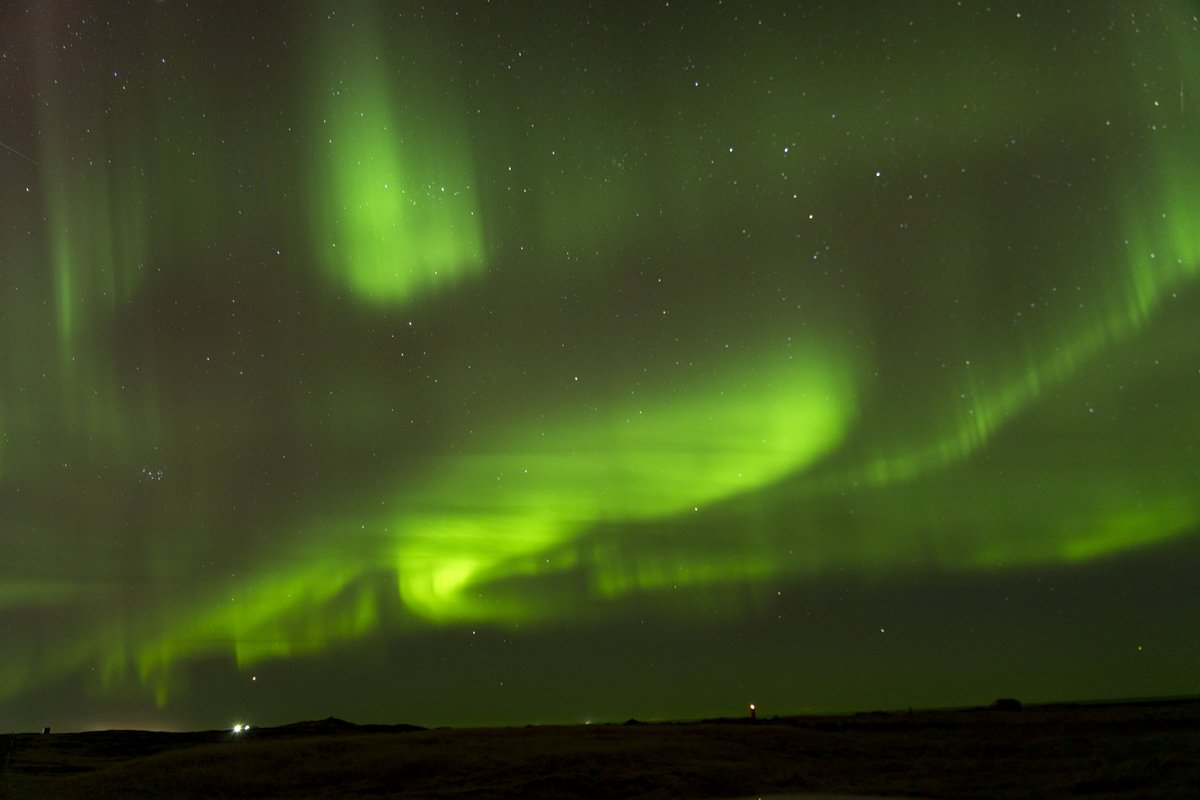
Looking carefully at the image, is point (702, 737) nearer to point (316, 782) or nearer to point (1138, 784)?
point (316, 782)

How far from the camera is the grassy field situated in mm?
20344

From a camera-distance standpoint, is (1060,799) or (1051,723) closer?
(1060,799)

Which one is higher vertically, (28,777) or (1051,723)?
(28,777)

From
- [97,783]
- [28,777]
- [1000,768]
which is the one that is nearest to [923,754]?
[1000,768]

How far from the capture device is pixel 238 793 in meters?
23.6

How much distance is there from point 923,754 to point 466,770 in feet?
43.6

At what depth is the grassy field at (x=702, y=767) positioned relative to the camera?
801 inches

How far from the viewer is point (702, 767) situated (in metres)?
23.5

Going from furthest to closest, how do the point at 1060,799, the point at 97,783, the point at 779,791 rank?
the point at 97,783 < the point at 779,791 < the point at 1060,799

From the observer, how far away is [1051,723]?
35.7 meters

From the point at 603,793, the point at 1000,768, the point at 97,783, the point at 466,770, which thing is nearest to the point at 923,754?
the point at 1000,768

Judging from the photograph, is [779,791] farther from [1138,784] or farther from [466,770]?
[466,770]

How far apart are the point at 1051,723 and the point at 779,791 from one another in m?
21.5

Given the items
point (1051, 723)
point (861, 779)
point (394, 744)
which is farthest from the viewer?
point (1051, 723)
